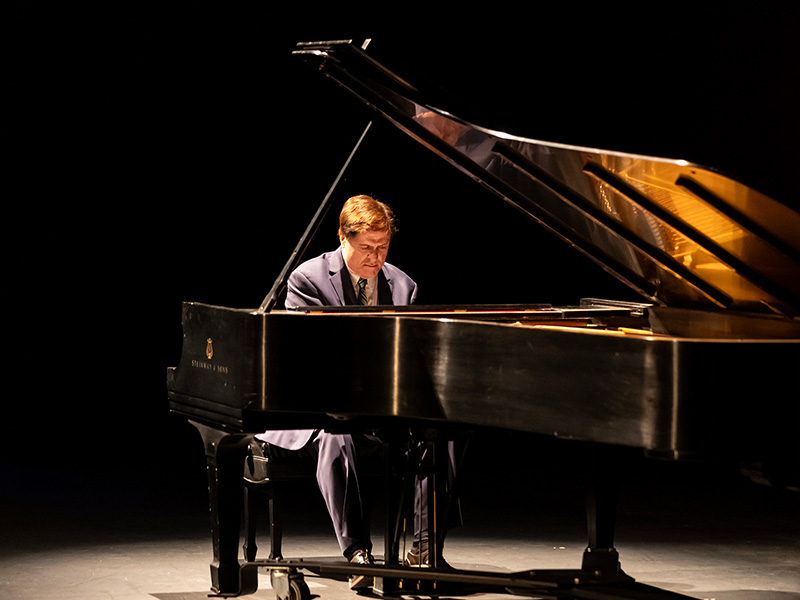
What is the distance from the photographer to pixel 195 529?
5.07m

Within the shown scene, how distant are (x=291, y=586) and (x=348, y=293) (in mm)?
1002

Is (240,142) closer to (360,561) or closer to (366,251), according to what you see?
(366,251)

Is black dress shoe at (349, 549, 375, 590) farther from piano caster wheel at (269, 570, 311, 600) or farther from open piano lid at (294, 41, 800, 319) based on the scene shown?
open piano lid at (294, 41, 800, 319)

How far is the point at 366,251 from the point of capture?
4.21 m

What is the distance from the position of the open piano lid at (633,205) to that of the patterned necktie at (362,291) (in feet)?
2.42

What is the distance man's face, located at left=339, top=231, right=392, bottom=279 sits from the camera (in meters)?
4.19

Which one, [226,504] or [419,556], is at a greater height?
[226,504]

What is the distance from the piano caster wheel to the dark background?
2.60 metres

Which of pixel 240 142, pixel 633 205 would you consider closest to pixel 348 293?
pixel 633 205

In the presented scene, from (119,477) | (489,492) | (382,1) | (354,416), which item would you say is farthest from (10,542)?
(382,1)

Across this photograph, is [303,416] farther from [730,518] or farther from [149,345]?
[149,345]

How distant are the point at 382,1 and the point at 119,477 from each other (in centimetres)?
263

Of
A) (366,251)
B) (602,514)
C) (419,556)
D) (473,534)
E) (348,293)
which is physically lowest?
(473,534)

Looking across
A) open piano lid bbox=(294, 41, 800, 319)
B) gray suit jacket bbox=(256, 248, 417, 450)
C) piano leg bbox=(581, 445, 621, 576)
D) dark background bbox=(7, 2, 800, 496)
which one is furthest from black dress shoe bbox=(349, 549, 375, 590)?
dark background bbox=(7, 2, 800, 496)
